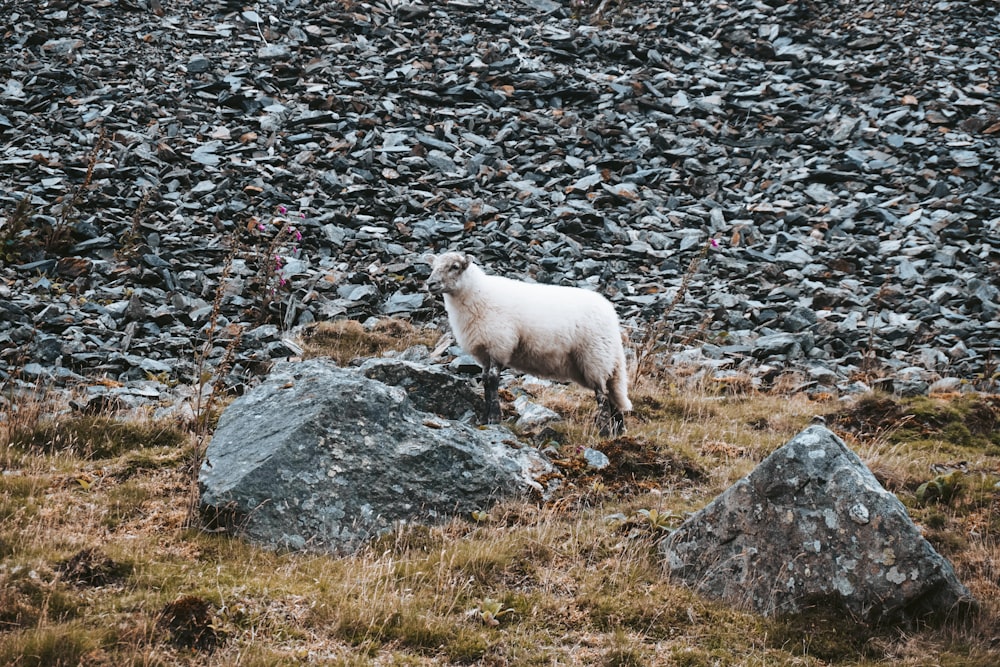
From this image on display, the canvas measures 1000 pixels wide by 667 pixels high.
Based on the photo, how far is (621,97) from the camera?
2683 centimetres

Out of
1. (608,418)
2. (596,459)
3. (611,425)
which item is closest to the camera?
(596,459)

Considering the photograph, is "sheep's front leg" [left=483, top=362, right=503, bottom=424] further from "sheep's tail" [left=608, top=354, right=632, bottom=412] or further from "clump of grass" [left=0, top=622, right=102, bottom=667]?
"clump of grass" [left=0, top=622, right=102, bottom=667]

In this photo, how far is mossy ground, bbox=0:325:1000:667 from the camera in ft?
18.5

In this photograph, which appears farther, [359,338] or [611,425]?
[359,338]

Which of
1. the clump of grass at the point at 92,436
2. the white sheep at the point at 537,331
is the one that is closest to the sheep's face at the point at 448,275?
the white sheep at the point at 537,331

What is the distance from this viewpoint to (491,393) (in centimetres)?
1077

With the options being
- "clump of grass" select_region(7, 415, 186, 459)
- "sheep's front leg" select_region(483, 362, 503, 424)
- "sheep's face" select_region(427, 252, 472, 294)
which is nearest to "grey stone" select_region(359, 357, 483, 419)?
"sheep's front leg" select_region(483, 362, 503, 424)

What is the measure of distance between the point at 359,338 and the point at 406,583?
29.0 feet

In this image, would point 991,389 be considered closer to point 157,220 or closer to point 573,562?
point 573,562

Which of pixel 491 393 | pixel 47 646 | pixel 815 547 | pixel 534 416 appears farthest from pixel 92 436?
pixel 815 547

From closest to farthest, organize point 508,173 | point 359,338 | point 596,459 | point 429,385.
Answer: point 596,459 < point 429,385 < point 359,338 < point 508,173

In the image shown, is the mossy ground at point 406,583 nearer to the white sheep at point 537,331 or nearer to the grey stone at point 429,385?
the grey stone at point 429,385

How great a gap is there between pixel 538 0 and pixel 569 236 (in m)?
14.5

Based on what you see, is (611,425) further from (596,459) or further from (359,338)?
(359,338)
